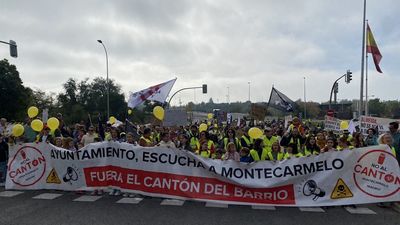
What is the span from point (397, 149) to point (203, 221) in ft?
16.9

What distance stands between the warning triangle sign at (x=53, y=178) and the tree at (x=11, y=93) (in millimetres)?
53357

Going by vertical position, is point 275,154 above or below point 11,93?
below

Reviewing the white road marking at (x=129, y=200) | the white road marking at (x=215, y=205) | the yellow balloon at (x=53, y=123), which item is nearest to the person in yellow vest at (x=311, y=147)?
the white road marking at (x=215, y=205)

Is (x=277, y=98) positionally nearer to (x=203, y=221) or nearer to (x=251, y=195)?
(x=251, y=195)

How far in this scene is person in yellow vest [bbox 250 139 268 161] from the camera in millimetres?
9680

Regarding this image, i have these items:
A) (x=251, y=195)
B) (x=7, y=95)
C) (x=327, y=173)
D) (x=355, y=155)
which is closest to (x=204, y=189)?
(x=251, y=195)

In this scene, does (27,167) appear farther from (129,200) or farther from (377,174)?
(377,174)

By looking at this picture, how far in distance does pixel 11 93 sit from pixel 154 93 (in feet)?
151

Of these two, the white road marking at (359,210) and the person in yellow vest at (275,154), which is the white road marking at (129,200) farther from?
the white road marking at (359,210)

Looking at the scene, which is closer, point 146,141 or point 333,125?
→ point 146,141

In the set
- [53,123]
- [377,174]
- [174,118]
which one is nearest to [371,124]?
[377,174]

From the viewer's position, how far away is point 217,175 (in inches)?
343

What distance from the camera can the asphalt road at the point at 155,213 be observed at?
7.02 metres

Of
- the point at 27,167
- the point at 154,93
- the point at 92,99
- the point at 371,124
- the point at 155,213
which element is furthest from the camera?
the point at 92,99
